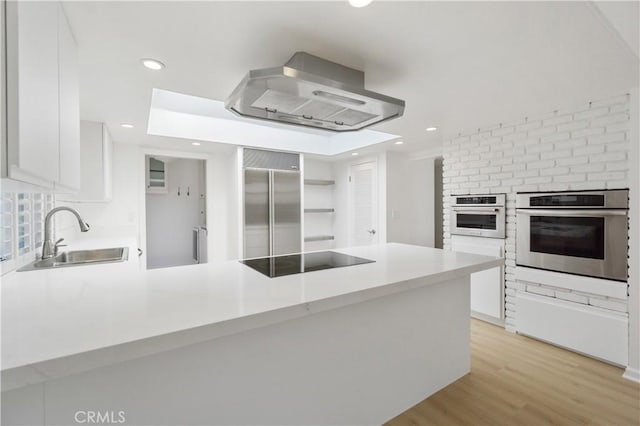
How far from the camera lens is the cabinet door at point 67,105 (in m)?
1.27

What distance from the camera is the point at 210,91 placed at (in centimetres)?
218

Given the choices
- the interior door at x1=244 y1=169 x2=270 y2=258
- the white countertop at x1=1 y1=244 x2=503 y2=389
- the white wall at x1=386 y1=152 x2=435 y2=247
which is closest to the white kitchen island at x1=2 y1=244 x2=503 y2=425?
the white countertop at x1=1 y1=244 x2=503 y2=389

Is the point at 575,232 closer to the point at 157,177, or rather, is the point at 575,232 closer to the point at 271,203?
the point at 271,203

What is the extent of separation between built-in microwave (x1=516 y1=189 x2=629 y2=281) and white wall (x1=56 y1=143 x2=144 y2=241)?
4426 mm

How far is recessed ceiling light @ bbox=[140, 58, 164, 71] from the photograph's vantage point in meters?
1.70

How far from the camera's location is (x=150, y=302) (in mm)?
1142

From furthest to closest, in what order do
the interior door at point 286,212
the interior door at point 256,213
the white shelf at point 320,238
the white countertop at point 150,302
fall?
the white shelf at point 320,238 < the interior door at point 286,212 < the interior door at point 256,213 < the white countertop at point 150,302

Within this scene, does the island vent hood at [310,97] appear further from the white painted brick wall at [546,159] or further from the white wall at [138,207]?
the white wall at [138,207]

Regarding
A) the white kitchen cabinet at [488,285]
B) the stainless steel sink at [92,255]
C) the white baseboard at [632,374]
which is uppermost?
the stainless steel sink at [92,255]

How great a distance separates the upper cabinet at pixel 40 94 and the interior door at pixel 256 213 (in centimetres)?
258

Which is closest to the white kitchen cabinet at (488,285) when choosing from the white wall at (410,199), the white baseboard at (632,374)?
the white baseboard at (632,374)

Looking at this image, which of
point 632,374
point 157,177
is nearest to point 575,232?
point 632,374

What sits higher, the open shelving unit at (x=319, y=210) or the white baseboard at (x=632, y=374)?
the open shelving unit at (x=319, y=210)

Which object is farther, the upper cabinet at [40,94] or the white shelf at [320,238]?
the white shelf at [320,238]
